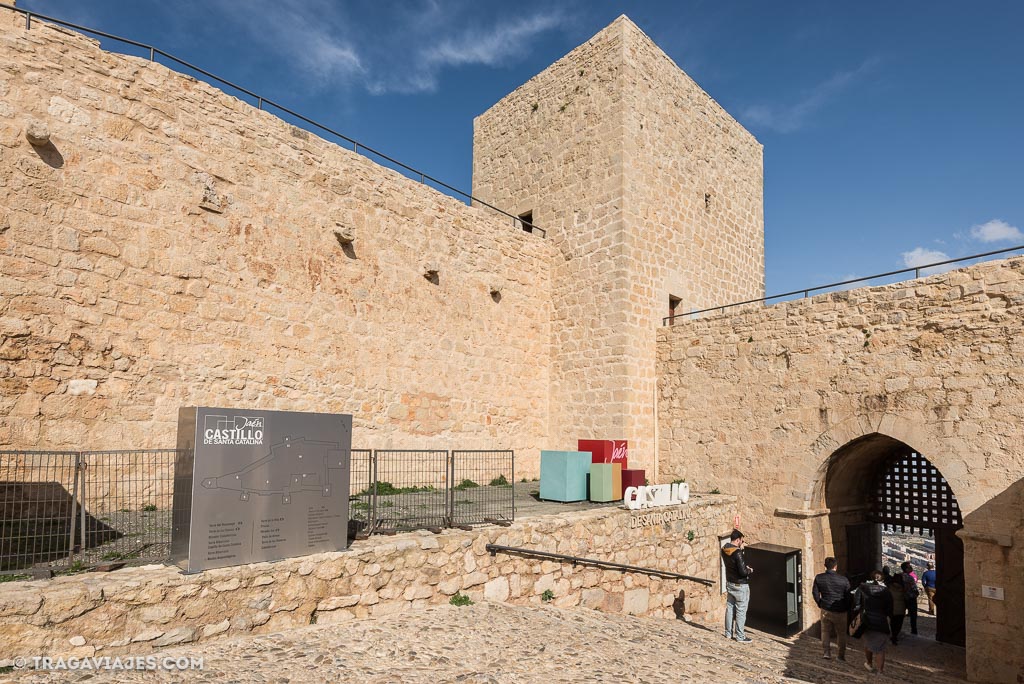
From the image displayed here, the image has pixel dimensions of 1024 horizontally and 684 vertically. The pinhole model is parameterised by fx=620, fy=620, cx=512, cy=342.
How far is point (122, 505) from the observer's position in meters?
6.72

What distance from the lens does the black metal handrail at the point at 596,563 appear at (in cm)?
677

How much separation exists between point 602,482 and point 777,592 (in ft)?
11.0

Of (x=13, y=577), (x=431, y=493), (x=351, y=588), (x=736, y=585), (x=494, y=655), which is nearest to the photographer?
(x=13, y=577)

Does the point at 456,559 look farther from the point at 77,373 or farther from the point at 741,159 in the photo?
the point at 741,159

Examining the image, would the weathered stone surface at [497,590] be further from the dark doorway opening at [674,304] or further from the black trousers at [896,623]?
the dark doorway opening at [674,304]

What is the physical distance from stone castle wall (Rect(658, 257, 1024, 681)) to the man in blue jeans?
2.55m

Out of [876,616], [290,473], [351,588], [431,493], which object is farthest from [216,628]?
[876,616]

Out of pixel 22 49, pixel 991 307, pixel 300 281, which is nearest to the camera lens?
pixel 22 49

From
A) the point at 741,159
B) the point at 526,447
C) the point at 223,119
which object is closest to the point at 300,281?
the point at 223,119

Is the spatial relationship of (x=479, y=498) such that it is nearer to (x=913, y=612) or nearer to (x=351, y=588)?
(x=351, y=588)

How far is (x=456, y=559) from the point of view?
6.34 metres

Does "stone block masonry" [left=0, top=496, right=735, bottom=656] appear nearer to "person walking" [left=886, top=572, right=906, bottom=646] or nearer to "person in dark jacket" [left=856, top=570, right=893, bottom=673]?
"person in dark jacket" [left=856, top=570, right=893, bottom=673]

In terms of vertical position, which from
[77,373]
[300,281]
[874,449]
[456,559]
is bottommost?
[456,559]

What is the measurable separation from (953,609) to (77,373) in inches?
536
